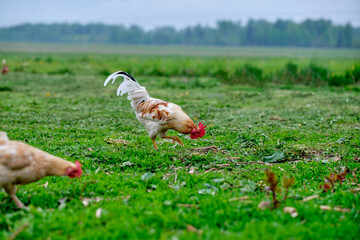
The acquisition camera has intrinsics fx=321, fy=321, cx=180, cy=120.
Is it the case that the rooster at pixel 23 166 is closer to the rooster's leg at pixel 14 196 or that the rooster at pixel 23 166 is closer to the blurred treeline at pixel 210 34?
the rooster's leg at pixel 14 196

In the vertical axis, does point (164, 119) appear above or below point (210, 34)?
below

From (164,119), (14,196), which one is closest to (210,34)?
(164,119)

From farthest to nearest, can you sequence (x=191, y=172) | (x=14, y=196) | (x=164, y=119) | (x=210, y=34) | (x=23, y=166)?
1. (x=210, y=34)
2. (x=164, y=119)
3. (x=191, y=172)
4. (x=14, y=196)
5. (x=23, y=166)

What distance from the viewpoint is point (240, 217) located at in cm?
329

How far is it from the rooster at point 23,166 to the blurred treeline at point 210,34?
2400 inches

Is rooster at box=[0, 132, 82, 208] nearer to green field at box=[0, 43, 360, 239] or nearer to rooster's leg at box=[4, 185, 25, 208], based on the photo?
rooster's leg at box=[4, 185, 25, 208]

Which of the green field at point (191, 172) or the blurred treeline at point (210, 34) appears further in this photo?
the blurred treeline at point (210, 34)

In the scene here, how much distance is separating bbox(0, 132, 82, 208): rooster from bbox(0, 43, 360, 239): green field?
0.31 m

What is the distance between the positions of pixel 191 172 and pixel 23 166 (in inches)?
91.7

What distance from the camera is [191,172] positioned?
15.7 feet

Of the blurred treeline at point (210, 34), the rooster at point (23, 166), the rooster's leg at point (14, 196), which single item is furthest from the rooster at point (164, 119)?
the blurred treeline at point (210, 34)

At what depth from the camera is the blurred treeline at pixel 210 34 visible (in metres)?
63.4

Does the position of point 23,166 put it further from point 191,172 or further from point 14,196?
point 191,172

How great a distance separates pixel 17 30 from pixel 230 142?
412 ft
